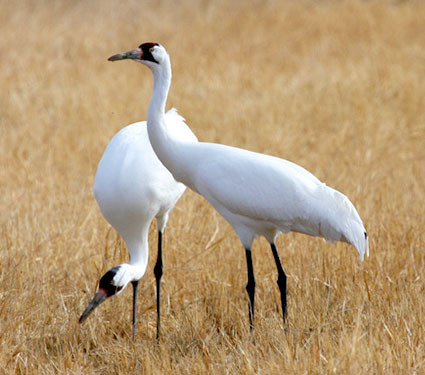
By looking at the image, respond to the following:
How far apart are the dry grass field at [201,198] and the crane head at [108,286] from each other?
0.26 meters

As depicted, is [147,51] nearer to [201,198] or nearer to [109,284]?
[109,284]

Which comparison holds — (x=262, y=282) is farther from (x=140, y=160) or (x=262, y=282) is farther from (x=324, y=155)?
(x=324, y=155)

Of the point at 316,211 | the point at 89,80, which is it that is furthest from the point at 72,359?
the point at 89,80

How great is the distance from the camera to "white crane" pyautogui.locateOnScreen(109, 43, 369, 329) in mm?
3830

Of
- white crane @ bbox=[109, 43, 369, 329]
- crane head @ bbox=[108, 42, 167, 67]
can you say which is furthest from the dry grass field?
crane head @ bbox=[108, 42, 167, 67]

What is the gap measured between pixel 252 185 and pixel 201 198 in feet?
7.16

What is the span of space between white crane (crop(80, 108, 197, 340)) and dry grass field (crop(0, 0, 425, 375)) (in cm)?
31

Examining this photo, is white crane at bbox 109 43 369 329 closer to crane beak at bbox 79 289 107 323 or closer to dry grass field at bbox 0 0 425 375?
dry grass field at bbox 0 0 425 375

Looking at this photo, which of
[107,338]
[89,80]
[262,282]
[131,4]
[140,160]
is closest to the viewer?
[107,338]

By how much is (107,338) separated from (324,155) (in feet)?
12.5

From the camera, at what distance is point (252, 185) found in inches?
152

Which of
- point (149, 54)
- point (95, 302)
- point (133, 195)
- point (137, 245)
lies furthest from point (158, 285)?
point (149, 54)

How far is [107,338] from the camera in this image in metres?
4.16

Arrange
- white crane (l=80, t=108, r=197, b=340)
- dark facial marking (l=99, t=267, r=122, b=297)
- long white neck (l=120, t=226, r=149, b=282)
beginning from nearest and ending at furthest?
dark facial marking (l=99, t=267, r=122, b=297) → white crane (l=80, t=108, r=197, b=340) → long white neck (l=120, t=226, r=149, b=282)
